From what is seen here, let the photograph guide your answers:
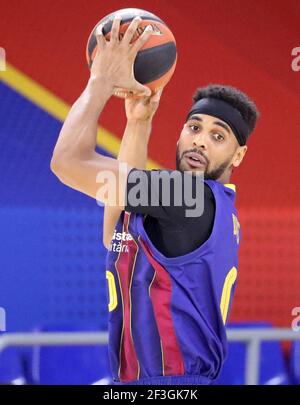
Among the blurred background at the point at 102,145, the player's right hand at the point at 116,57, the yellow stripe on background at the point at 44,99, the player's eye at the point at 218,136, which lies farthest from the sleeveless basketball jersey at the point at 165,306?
the yellow stripe on background at the point at 44,99

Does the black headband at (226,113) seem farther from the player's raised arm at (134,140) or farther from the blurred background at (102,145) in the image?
the blurred background at (102,145)

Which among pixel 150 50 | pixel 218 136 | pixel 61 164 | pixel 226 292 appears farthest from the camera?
pixel 218 136

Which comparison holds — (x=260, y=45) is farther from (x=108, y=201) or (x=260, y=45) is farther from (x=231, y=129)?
(x=108, y=201)

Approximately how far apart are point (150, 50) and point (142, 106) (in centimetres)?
28

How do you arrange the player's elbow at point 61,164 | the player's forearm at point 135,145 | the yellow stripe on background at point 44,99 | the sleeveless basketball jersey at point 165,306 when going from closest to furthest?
the player's elbow at point 61,164 < the sleeveless basketball jersey at point 165,306 < the player's forearm at point 135,145 < the yellow stripe on background at point 44,99

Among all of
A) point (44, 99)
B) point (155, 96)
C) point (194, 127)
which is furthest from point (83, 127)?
point (44, 99)

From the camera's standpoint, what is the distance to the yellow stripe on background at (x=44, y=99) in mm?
5438

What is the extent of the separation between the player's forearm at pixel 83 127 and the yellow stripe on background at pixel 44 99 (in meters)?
3.09

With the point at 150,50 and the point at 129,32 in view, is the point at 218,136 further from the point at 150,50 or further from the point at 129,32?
the point at 129,32

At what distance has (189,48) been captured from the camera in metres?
5.61

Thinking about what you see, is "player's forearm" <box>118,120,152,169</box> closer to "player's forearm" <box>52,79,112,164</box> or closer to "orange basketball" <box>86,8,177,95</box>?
"orange basketball" <box>86,8,177,95</box>

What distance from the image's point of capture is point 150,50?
262 cm

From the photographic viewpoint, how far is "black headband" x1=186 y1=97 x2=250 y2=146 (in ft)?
9.39
